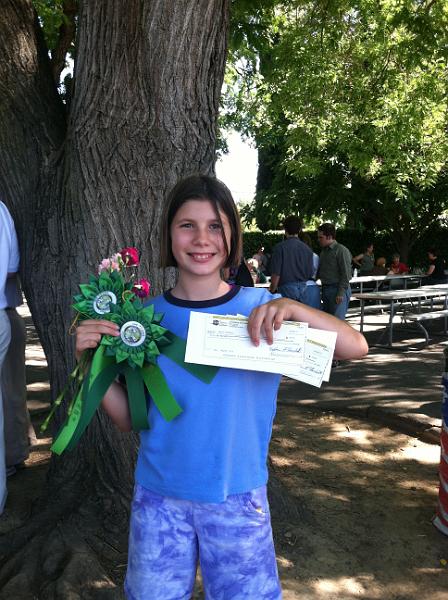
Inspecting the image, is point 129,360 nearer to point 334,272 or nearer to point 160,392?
point 160,392

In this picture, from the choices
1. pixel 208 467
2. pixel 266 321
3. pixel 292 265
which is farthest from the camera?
pixel 292 265

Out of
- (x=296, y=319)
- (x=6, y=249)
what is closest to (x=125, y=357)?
(x=296, y=319)

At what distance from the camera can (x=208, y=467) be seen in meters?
1.79

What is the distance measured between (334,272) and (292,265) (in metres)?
0.91

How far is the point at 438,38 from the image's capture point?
6957 mm

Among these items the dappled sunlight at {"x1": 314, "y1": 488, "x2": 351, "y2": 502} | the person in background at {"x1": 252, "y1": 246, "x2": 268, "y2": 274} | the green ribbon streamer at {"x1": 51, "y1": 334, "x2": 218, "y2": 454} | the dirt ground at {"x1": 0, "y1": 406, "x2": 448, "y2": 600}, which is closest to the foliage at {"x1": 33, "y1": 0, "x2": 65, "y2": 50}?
the dirt ground at {"x1": 0, "y1": 406, "x2": 448, "y2": 600}

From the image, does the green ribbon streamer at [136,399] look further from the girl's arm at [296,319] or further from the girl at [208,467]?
the girl's arm at [296,319]

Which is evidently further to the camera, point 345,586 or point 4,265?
point 4,265

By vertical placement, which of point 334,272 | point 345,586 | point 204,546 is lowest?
point 345,586

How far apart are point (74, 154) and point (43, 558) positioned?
79.9 inches

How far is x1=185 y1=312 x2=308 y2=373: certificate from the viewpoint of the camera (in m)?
1.72

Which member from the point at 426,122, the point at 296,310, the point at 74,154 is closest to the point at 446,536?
the point at 296,310

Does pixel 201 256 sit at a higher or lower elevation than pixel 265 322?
higher

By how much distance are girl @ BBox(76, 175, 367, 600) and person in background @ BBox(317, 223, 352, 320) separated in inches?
267
